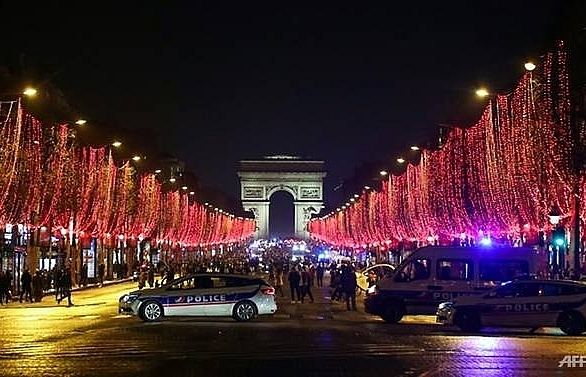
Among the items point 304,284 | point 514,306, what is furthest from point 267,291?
point 304,284

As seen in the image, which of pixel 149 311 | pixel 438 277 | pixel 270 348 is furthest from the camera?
pixel 438 277

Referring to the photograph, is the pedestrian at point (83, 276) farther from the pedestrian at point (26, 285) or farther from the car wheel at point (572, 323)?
the car wheel at point (572, 323)

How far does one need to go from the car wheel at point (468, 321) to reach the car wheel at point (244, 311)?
716 cm

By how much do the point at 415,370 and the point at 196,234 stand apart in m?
114

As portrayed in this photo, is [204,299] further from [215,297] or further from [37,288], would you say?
[37,288]

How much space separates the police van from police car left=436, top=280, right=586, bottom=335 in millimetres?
4432

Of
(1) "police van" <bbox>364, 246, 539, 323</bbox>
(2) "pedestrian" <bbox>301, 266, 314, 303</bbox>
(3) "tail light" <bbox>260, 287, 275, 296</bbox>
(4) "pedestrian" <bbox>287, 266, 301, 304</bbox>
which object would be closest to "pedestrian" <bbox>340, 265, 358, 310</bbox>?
(4) "pedestrian" <bbox>287, 266, 301, 304</bbox>

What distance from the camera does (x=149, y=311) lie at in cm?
3575

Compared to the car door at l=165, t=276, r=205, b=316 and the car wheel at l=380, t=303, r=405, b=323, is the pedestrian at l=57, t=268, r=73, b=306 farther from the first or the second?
the car wheel at l=380, t=303, r=405, b=323

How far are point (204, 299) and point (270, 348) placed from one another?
1145 cm

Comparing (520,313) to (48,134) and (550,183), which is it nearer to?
(550,183)

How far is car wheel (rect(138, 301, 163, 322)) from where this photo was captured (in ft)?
117

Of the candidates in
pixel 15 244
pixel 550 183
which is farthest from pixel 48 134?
pixel 550 183

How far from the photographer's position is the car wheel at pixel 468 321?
31.8 metres
